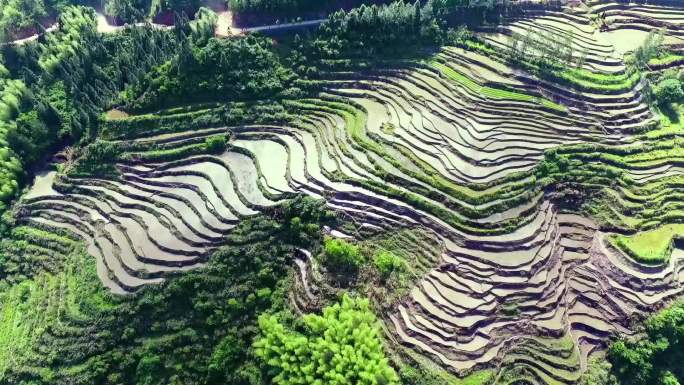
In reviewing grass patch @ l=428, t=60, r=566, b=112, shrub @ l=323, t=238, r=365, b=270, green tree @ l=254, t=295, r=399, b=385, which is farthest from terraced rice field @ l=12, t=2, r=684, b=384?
green tree @ l=254, t=295, r=399, b=385

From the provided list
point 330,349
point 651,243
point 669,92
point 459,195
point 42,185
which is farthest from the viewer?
point 669,92

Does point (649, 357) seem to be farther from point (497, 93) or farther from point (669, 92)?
point (669, 92)

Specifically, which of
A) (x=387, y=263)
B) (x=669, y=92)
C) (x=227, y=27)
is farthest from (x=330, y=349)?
(x=669, y=92)

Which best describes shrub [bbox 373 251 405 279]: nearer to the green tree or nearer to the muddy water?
the green tree

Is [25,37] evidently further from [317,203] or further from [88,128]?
[317,203]

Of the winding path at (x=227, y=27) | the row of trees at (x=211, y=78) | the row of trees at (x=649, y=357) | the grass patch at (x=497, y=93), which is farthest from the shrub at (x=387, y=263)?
the winding path at (x=227, y=27)

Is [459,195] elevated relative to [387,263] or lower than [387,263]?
elevated

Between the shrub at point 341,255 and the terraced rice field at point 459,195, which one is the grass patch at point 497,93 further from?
the shrub at point 341,255
